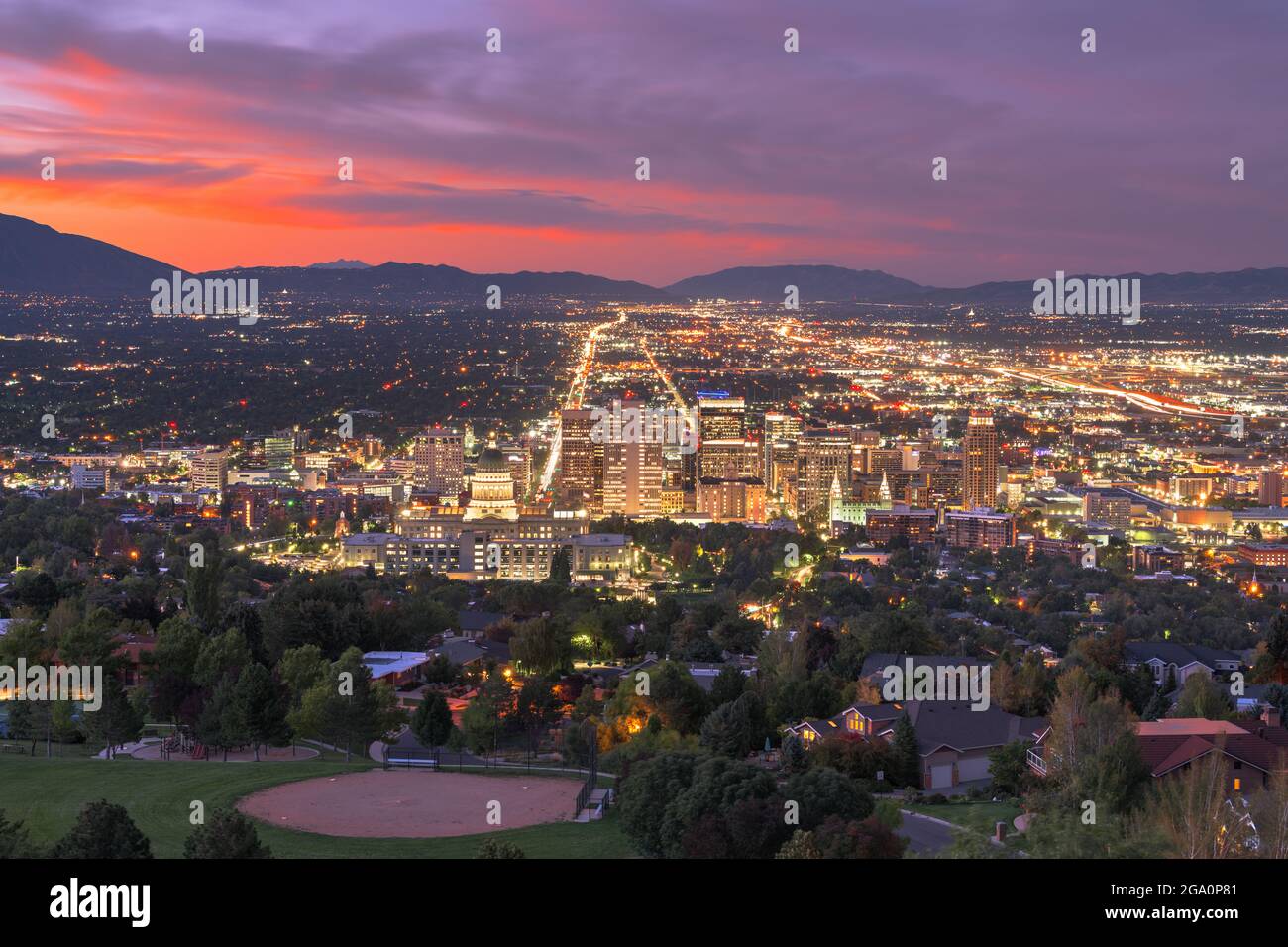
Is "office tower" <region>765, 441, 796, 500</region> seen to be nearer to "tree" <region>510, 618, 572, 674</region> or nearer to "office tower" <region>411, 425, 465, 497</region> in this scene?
"office tower" <region>411, 425, 465, 497</region>

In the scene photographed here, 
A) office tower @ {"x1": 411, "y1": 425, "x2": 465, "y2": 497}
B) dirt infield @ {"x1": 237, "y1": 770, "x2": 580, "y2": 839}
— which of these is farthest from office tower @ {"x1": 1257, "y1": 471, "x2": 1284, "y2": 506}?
dirt infield @ {"x1": 237, "y1": 770, "x2": 580, "y2": 839}

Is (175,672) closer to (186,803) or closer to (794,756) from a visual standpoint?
(186,803)

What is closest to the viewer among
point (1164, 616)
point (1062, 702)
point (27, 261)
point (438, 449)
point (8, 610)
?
point (1062, 702)

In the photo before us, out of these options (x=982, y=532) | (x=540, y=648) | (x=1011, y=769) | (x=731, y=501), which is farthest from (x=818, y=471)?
(x=1011, y=769)
